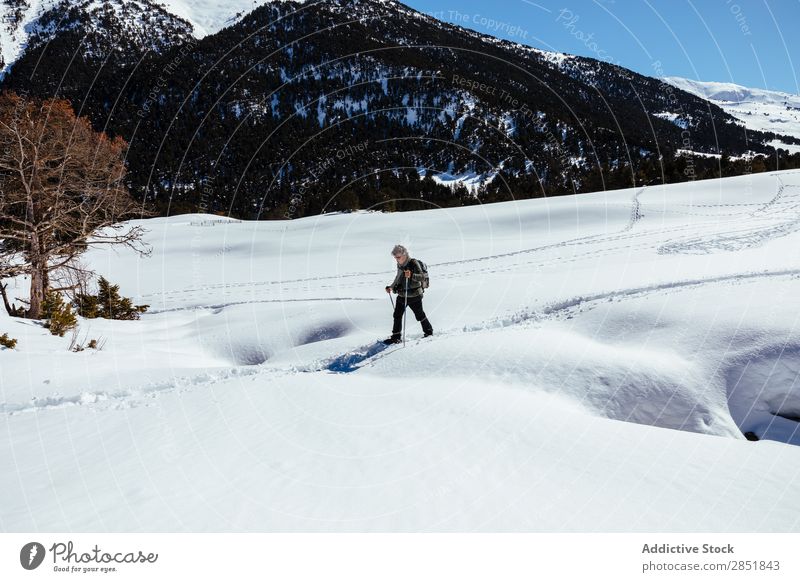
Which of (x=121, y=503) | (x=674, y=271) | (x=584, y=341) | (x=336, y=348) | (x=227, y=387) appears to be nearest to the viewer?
(x=121, y=503)

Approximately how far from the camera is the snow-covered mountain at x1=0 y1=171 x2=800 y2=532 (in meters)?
3.69

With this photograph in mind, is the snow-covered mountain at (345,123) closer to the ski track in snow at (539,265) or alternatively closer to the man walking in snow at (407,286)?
the ski track in snow at (539,265)

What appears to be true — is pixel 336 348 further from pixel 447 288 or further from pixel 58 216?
pixel 58 216

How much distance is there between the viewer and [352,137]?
91.8 m

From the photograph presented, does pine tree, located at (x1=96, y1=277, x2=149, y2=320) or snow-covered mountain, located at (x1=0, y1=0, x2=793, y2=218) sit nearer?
pine tree, located at (x1=96, y1=277, x2=149, y2=320)

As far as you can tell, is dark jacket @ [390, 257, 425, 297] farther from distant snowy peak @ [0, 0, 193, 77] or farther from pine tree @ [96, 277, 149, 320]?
distant snowy peak @ [0, 0, 193, 77]

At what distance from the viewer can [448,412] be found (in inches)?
215

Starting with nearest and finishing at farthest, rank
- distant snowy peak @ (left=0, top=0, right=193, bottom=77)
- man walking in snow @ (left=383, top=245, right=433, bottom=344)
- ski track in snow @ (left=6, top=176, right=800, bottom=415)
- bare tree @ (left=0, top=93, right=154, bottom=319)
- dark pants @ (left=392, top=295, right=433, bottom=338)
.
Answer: ski track in snow @ (left=6, top=176, right=800, bottom=415)
man walking in snow @ (left=383, top=245, right=433, bottom=344)
dark pants @ (left=392, top=295, right=433, bottom=338)
bare tree @ (left=0, top=93, right=154, bottom=319)
distant snowy peak @ (left=0, top=0, right=193, bottom=77)

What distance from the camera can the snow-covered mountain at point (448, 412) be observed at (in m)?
3.69

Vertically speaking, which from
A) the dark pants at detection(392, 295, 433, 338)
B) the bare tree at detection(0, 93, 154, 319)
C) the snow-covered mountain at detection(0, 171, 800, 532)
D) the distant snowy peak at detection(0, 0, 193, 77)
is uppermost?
the distant snowy peak at detection(0, 0, 193, 77)

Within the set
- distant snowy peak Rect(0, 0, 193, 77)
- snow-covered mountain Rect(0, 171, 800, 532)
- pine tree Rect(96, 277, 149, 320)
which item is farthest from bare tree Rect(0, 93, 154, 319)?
distant snowy peak Rect(0, 0, 193, 77)

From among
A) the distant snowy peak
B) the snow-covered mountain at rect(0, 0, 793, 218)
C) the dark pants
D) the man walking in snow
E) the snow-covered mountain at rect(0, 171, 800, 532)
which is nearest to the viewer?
the snow-covered mountain at rect(0, 171, 800, 532)

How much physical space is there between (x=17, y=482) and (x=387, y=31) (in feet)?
515
